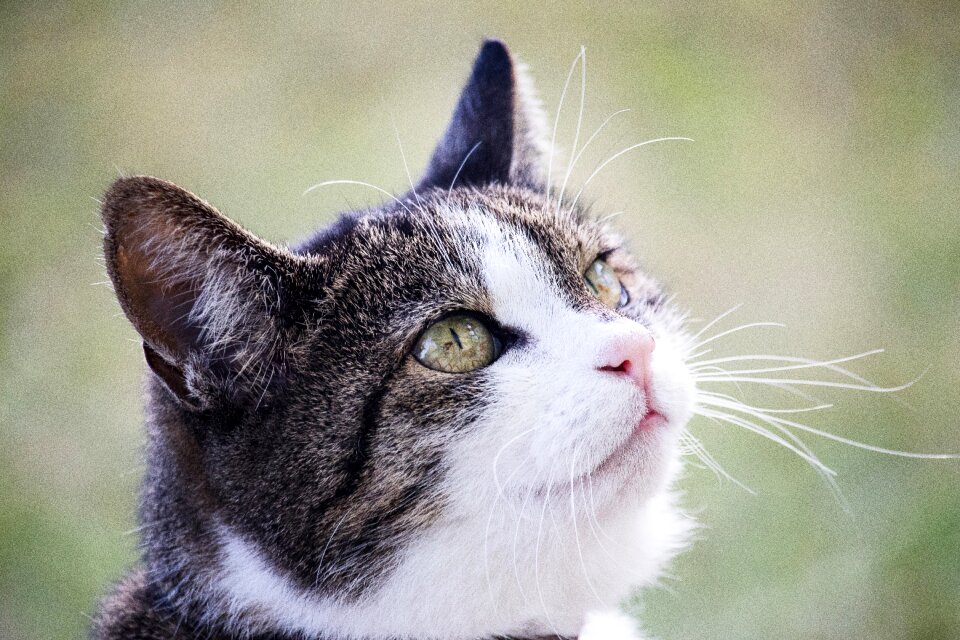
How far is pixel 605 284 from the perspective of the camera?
1.79 metres

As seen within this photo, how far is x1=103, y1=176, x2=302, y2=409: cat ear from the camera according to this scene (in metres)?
1.33

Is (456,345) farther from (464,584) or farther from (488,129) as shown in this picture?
(488,129)

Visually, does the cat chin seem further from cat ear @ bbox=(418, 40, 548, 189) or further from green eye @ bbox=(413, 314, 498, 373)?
cat ear @ bbox=(418, 40, 548, 189)

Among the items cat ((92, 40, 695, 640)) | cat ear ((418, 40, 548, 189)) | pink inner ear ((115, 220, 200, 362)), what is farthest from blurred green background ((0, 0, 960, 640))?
pink inner ear ((115, 220, 200, 362))

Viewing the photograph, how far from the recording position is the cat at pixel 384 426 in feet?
4.57

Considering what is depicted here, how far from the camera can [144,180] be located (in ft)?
4.33

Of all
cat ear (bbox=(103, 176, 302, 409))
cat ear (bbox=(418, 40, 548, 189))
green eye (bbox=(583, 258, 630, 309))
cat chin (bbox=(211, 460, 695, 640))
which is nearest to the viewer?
cat ear (bbox=(103, 176, 302, 409))

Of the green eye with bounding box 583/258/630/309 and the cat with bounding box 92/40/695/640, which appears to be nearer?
the cat with bounding box 92/40/695/640

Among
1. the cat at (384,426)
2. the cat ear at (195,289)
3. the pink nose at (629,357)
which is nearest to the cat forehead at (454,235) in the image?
the cat at (384,426)

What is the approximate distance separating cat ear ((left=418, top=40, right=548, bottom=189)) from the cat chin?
2.65ft

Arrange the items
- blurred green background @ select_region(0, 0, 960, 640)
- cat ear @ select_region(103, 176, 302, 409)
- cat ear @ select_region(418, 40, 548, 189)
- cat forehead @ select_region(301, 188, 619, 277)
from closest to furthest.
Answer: cat ear @ select_region(103, 176, 302, 409)
cat forehead @ select_region(301, 188, 619, 277)
cat ear @ select_region(418, 40, 548, 189)
blurred green background @ select_region(0, 0, 960, 640)

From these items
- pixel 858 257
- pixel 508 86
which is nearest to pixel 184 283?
pixel 508 86

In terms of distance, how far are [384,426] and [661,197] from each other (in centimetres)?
215

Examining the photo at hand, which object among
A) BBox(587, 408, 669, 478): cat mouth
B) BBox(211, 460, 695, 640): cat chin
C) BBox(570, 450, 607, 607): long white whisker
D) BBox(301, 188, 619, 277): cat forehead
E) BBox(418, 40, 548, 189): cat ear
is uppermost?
BBox(418, 40, 548, 189): cat ear
